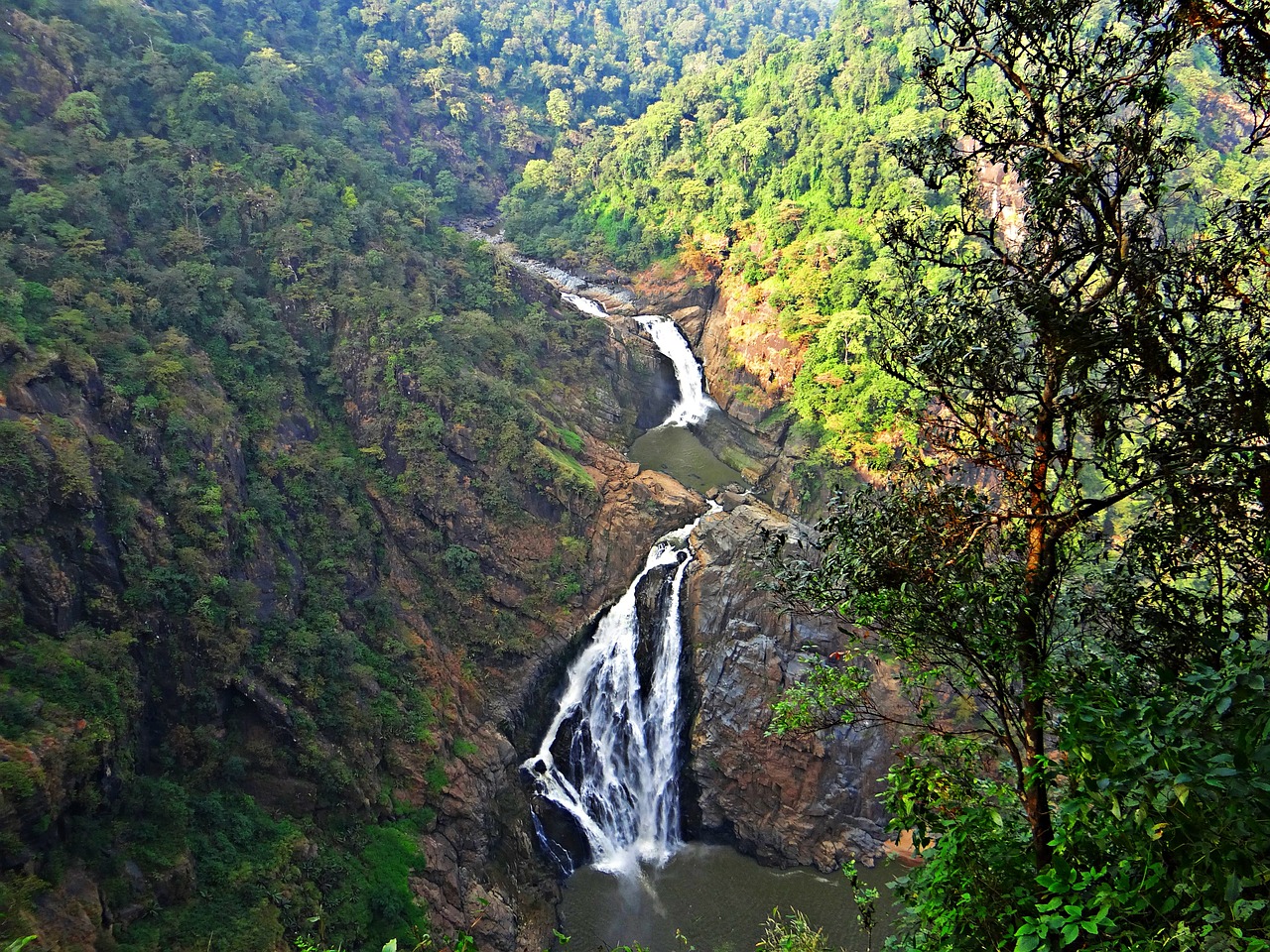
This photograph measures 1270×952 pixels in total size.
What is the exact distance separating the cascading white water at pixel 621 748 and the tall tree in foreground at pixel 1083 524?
634 inches

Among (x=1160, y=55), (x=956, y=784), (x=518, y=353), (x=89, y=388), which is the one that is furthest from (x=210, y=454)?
(x=1160, y=55)

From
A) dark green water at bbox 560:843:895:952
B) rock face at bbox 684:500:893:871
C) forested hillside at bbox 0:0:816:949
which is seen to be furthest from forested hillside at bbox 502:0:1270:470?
dark green water at bbox 560:843:895:952

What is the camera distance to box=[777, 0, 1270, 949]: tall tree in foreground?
4.39m

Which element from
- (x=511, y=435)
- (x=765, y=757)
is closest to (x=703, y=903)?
(x=765, y=757)

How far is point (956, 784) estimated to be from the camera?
6.55 m

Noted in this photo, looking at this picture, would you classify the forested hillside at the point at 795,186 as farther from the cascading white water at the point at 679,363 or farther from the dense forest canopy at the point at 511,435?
the cascading white water at the point at 679,363

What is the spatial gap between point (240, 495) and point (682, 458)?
16.4m

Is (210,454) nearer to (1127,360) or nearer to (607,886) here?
(607,886)

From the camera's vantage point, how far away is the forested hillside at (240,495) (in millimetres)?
14430

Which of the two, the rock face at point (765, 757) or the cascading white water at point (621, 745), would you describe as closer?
the rock face at point (765, 757)

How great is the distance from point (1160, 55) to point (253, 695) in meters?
18.7

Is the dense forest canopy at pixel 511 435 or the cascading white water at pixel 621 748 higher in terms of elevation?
the dense forest canopy at pixel 511 435

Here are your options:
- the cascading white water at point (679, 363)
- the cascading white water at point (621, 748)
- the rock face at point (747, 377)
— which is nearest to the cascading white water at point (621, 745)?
the cascading white water at point (621, 748)

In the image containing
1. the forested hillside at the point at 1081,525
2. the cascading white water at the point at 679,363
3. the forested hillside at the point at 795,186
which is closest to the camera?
the forested hillside at the point at 1081,525
